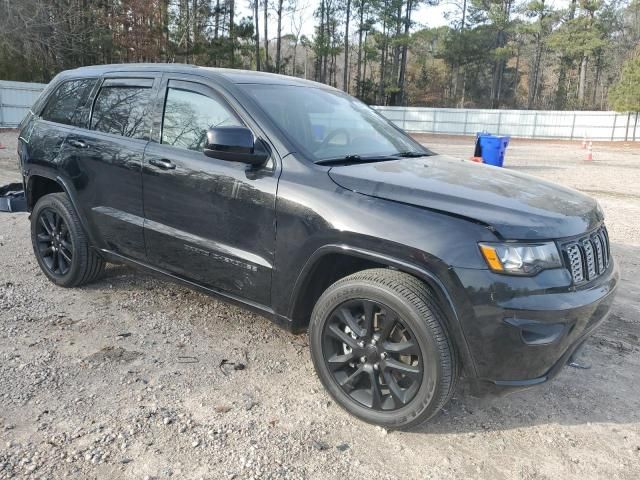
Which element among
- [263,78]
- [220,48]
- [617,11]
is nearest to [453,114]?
[220,48]

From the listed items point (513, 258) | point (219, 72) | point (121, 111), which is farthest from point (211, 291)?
point (513, 258)

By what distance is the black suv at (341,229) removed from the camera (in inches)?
97.0

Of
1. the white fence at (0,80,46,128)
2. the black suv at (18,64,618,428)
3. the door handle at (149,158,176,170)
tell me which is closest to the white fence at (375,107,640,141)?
the white fence at (0,80,46,128)

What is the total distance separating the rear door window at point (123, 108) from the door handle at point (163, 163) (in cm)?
26

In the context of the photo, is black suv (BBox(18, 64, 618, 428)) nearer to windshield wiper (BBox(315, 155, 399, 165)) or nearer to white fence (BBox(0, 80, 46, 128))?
windshield wiper (BBox(315, 155, 399, 165))

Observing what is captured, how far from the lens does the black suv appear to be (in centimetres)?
246

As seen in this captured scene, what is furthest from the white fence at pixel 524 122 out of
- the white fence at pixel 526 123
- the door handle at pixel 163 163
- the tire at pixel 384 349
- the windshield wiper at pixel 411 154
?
the tire at pixel 384 349

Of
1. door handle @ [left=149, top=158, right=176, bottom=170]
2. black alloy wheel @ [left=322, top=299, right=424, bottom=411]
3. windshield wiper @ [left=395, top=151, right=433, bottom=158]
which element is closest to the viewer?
black alloy wheel @ [left=322, top=299, right=424, bottom=411]

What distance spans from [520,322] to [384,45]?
49920mm

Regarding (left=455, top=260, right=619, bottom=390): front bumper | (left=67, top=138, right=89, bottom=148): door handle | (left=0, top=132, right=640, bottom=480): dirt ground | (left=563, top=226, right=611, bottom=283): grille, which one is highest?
(left=67, top=138, right=89, bottom=148): door handle

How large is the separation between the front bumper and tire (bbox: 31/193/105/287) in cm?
315

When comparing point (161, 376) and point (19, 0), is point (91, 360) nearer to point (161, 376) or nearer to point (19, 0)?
point (161, 376)

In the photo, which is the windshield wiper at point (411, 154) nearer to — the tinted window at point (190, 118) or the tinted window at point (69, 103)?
the tinted window at point (190, 118)

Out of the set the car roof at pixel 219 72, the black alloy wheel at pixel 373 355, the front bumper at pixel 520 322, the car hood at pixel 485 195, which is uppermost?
the car roof at pixel 219 72
